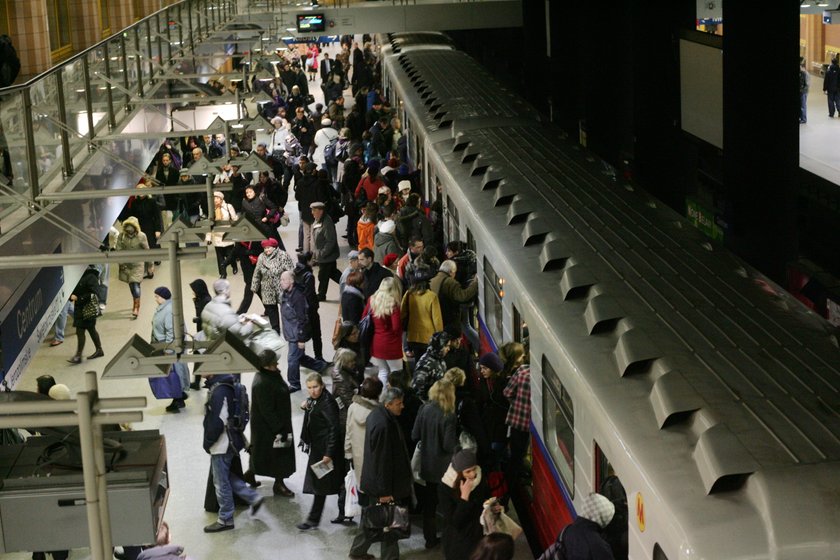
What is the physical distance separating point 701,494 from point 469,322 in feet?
25.9

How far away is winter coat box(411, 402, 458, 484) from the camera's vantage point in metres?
9.81

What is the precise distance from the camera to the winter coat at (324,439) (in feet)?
34.2

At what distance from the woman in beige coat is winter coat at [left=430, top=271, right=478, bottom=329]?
483 centimetres

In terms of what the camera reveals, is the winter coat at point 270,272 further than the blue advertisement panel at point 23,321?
Yes

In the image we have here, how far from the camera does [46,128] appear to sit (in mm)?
10477

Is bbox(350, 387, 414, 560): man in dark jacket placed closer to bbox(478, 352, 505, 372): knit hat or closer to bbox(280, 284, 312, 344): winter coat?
bbox(478, 352, 505, 372): knit hat

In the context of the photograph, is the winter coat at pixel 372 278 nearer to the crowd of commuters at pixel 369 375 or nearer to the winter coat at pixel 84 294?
the crowd of commuters at pixel 369 375

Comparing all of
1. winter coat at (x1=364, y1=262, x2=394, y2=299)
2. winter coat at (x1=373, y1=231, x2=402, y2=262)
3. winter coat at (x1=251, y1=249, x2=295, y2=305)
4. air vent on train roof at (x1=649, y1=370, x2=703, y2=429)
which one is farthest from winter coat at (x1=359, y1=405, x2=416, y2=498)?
winter coat at (x1=373, y1=231, x2=402, y2=262)

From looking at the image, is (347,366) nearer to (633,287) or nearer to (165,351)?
(633,287)

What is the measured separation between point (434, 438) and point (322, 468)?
43.5 inches

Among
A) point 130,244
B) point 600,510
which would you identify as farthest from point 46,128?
point 130,244

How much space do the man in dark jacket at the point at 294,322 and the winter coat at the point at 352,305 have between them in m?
0.64

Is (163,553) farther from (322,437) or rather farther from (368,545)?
(322,437)

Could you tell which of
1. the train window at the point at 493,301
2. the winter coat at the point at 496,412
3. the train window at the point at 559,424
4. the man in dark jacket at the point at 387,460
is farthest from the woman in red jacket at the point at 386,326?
the train window at the point at 559,424
